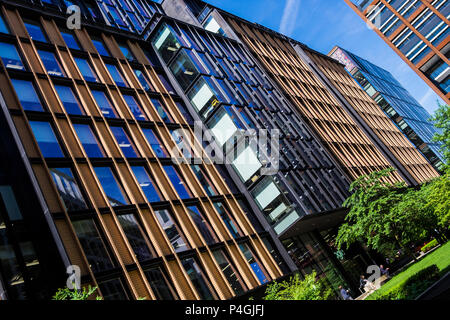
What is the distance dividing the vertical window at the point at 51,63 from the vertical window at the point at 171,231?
14343 mm

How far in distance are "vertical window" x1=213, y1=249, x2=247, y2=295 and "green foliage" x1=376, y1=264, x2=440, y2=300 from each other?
31.6 feet

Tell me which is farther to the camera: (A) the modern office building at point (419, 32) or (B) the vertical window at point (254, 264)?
(A) the modern office building at point (419, 32)

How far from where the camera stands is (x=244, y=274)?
84.0 feet

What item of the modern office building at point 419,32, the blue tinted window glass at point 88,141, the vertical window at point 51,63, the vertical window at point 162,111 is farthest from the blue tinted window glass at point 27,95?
the modern office building at point 419,32

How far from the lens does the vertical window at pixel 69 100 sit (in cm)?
2578

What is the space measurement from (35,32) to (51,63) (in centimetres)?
377

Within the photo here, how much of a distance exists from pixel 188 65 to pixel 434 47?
4443 centimetres

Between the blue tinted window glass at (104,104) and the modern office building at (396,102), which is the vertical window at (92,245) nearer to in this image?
the blue tinted window glass at (104,104)

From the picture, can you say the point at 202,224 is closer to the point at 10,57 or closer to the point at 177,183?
the point at 177,183

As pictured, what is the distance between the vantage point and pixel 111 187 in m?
23.4

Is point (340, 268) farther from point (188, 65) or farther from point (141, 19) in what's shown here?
point (141, 19)

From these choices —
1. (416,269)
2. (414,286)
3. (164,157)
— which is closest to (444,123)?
(416,269)
